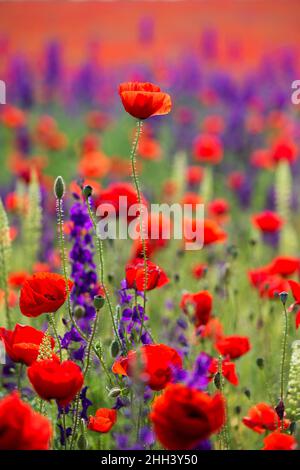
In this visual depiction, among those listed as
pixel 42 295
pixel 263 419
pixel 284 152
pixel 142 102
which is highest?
pixel 284 152

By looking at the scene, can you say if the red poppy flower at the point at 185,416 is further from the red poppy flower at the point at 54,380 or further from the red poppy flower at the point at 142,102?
the red poppy flower at the point at 142,102

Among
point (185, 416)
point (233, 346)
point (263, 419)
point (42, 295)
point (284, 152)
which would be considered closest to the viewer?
point (185, 416)

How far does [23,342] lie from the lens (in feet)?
3.81

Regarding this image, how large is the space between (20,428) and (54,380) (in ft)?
0.36

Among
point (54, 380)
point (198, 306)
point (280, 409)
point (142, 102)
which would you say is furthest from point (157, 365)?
point (198, 306)

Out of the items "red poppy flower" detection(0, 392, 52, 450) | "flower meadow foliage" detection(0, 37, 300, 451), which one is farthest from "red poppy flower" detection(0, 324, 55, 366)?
"red poppy flower" detection(0, 392, 52, 450)

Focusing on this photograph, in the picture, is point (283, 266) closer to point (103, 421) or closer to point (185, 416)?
point (103, 421)

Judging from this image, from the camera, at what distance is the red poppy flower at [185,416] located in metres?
0.84

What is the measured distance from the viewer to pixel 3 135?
20.1 feet

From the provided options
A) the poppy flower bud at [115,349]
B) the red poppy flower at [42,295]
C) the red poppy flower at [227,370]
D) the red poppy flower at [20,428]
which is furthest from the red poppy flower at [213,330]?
the red poppy flower at [20,428]

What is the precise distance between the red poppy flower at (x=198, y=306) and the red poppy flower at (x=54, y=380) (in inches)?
23.1

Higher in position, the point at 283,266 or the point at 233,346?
the point at 283,266
